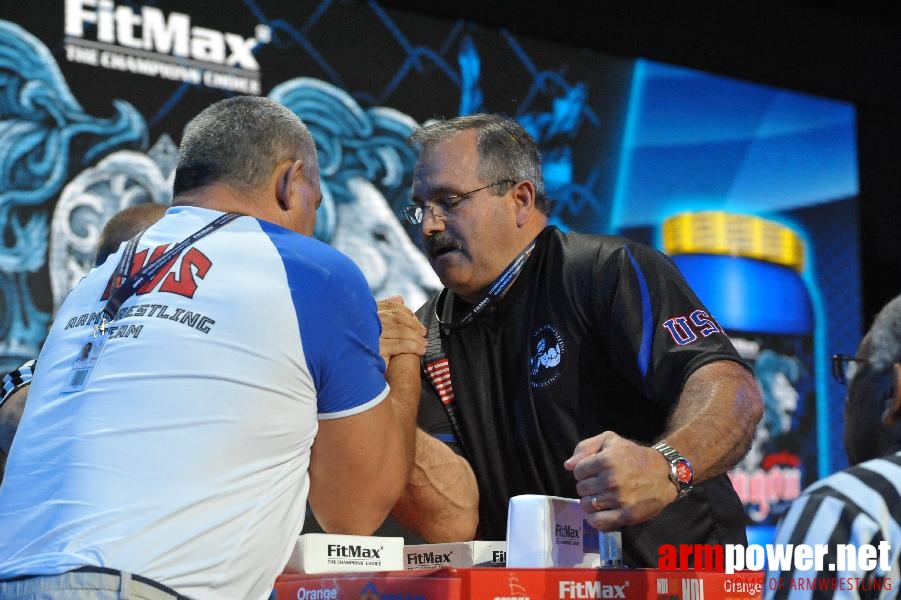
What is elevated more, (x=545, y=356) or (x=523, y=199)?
(x=523, y=199)

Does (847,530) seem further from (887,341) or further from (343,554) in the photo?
(343,554)

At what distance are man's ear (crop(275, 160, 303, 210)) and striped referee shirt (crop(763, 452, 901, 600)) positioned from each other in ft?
2.90

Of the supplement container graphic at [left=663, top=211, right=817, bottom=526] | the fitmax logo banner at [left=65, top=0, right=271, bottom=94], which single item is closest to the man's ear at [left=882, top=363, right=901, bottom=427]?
the fitmax logo banner at [left=65, top=0, right=271, bottom=94]

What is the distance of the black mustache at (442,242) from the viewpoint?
2312mm

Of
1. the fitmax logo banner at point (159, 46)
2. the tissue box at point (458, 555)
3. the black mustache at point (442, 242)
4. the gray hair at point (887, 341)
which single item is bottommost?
the tissue box at point (458, 555)

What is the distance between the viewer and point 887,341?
1.45 m

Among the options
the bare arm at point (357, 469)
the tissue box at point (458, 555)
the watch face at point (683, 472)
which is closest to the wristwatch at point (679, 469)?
the watch face at point (683, 472)

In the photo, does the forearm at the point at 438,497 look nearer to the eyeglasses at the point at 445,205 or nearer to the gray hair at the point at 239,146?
the eyeglasses at the point at 445,205

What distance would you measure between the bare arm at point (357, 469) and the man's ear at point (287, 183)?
0.37 meters

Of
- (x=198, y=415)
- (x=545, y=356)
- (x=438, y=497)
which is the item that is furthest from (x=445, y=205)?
(x=198, y=415)

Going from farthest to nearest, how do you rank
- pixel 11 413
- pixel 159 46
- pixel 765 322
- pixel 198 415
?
pixel 765 322, pixel 159 46, pixel 11 413, pixel 198 415

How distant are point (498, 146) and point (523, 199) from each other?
5.2 inches
